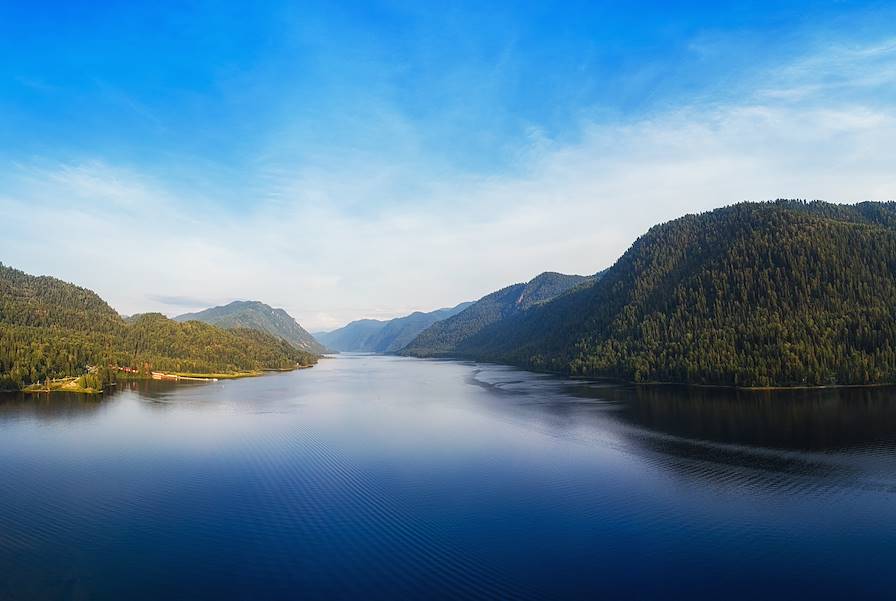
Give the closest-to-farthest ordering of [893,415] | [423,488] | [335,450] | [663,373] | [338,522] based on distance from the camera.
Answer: [338,522] < [423,488] < [335,450] < [893,415] < [663,373]

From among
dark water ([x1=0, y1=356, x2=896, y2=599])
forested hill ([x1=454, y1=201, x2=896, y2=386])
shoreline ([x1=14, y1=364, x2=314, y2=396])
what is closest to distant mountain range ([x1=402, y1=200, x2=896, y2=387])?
forested hill ([x1=454, y1=201, x2=896, y2=386])

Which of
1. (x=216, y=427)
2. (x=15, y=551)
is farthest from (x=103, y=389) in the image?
(x=15, y=551)

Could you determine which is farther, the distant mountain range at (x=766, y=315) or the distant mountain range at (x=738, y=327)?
the distant mountain range at (x=738, y=327)

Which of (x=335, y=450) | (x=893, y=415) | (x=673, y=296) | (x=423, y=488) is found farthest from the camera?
(x=673, y=296)

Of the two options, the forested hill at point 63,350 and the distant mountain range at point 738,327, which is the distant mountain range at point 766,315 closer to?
→ the distant mountain range at point 738,327

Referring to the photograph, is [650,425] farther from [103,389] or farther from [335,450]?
[103,389]

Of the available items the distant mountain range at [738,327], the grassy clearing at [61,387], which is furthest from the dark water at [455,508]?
the grassy clearing at [61,387]

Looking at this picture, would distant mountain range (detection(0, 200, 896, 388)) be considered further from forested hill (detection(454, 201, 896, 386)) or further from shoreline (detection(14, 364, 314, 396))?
shoreline (detection(14, 364, 314, 396))
